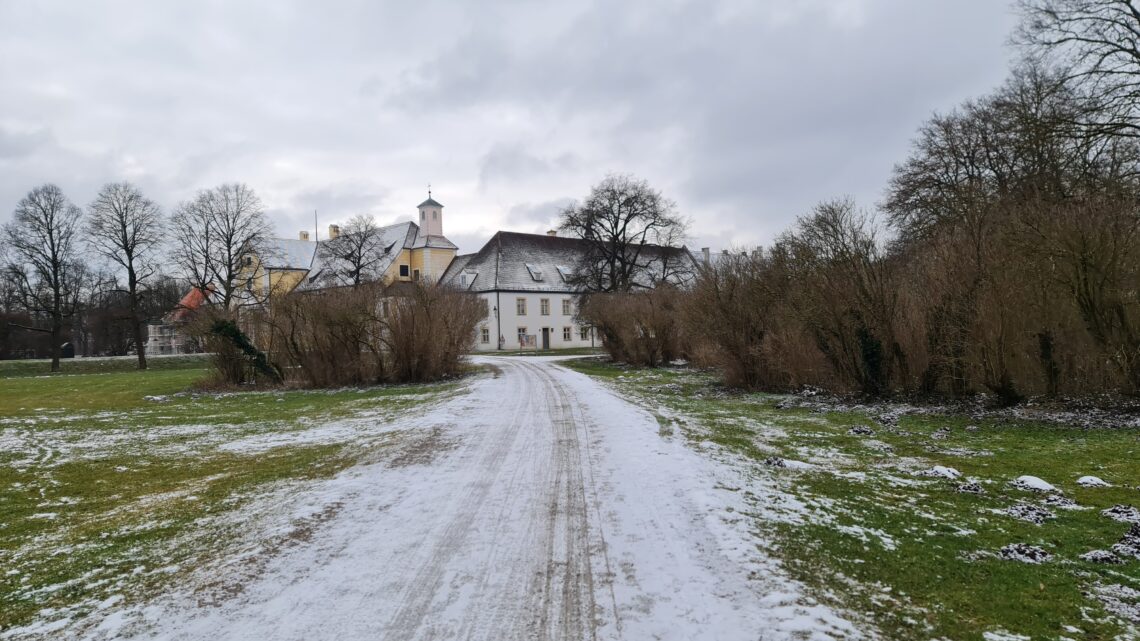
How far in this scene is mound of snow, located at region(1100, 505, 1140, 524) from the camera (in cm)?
528

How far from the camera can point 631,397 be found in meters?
16.4

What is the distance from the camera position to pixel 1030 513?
5602 millimetres

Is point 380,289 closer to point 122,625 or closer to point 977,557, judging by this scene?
point 122,625

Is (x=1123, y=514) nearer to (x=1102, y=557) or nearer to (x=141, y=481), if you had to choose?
(x=1102, y=557)

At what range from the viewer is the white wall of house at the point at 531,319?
58.5m

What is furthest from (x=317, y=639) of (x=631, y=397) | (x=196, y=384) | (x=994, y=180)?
(x=994, y=180)

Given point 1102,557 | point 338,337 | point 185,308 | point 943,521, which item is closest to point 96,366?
point 185,308

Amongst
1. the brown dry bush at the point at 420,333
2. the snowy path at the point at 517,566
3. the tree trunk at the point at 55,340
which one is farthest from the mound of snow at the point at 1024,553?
the tree trunk at the point at 55,340

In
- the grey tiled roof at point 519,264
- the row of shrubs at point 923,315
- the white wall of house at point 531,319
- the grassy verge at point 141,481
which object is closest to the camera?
the grassy verge at point 141,481

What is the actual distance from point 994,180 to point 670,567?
28.5 m

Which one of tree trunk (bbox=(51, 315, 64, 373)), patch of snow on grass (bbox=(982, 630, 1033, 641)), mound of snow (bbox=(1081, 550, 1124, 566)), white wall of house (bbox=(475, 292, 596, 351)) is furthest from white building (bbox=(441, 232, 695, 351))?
patch of snow on grass (bbox=(982, 630, 1033, 641))

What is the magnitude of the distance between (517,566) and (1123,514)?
5.55m

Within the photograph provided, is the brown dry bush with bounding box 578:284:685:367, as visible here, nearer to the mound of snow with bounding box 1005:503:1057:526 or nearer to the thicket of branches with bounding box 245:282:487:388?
the thicket of branches with bounding box 245:282:487:388

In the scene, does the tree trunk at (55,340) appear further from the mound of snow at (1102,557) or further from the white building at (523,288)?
the mound of snow at (1102,557)
